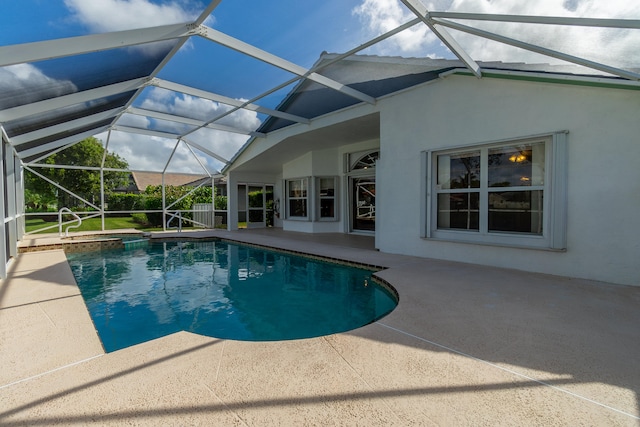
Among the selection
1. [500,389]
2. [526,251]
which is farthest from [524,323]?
[526,251]

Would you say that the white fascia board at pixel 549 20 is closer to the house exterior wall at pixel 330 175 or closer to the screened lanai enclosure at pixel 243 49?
the screened lanai enclosure at pixel 243 49

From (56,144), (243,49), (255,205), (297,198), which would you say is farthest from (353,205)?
(56,144)

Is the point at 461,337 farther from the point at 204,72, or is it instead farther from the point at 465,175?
the point at 204,72

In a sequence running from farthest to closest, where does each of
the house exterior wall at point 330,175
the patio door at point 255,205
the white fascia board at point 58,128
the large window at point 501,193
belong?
the patio door at point 255,205
the house exterior wall at point 330,175
the white fascia board at point 58,128
the large window at point 501,193

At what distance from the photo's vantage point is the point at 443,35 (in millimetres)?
4371

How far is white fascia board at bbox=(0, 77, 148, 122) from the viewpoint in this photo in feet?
16.2

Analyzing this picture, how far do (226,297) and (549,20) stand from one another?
5341mm

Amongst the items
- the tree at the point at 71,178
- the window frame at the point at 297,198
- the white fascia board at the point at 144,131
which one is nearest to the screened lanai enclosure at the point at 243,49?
the white fascia board at the point at 144,131

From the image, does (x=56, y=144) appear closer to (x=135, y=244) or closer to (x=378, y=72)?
(x=135, y=244)

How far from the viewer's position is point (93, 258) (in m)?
7.95

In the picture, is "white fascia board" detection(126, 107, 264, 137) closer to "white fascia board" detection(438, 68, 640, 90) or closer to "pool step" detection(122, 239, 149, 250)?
"pool step" detection(122, 239, 149, 250)

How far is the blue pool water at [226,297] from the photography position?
355 cm

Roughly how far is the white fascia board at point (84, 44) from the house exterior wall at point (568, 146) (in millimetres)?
4663

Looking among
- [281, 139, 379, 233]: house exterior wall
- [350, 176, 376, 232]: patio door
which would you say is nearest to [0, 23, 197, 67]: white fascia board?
[281, 139, 379, 233]: house exterior wall
